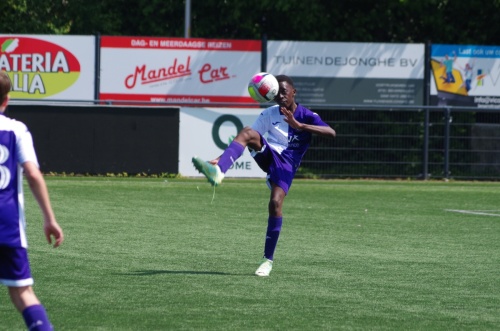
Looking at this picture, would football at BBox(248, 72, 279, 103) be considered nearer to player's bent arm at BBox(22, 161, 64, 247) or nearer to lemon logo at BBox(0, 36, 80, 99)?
player's bent arm at BBox(22, 161, 64, 247)

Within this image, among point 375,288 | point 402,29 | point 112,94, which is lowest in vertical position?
point 375,288

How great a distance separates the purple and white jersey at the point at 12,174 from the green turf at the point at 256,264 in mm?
1748

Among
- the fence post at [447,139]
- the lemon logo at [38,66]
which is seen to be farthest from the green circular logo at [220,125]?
the fence post at [447,139]

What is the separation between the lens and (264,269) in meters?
10.4

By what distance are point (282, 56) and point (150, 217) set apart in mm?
11813

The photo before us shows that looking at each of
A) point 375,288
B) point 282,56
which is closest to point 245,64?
point 282,56

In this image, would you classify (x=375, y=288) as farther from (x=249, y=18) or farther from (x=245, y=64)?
Result: (x=249, y=18)

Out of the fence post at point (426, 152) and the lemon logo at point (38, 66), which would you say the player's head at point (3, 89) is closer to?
the fence post at point (426, 152)

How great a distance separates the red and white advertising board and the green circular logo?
10.0 ft

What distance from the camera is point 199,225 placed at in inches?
592

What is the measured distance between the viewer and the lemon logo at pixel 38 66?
1039 inches

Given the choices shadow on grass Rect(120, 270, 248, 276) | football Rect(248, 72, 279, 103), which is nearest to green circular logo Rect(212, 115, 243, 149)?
football Rect(248, 72, 279, 103)

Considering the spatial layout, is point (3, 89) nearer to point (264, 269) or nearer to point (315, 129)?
point (264, 269)

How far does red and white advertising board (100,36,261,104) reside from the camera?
26.9 meters
